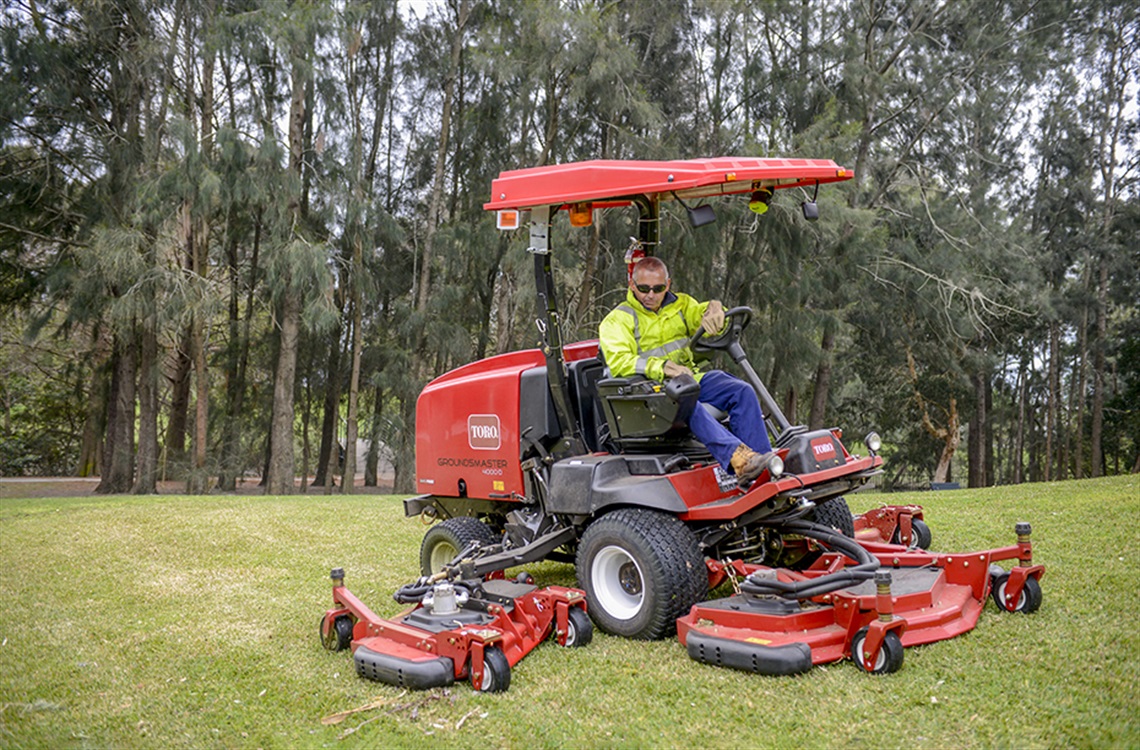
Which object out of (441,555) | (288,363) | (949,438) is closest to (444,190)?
(288,363)

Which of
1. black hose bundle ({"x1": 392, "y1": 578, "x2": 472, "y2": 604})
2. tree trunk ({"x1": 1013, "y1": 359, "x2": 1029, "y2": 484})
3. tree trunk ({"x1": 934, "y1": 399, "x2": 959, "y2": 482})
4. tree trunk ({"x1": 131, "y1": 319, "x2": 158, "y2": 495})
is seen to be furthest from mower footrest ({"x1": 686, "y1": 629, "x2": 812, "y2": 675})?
tree trunk ({"x1": 1013, "y1": 359, "x2": 1029, "y2": 484})

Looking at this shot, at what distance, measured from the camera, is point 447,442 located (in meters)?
5.84

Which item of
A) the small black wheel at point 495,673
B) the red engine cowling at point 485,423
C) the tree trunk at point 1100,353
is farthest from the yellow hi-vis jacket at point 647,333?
the tree trunk at point 1100,353

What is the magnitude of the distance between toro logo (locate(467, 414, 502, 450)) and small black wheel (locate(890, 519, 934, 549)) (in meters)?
2.64

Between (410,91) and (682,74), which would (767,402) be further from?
(410,91)

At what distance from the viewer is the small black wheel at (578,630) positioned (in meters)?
4.41

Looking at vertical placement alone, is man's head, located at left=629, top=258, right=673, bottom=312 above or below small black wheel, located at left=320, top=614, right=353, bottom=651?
above

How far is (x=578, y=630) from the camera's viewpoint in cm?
441

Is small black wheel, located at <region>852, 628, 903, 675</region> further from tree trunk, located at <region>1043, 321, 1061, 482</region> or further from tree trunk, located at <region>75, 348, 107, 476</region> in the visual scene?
tree trunk, located at <region>1043, 321, 1061, 482</region>

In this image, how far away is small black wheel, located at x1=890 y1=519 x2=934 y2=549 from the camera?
238 inches

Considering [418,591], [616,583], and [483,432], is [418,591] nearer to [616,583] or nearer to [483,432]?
[616,583]

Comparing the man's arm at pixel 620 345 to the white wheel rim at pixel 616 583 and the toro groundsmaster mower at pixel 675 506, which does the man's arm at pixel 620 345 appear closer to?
the toro groundsmaster mower at pixel 675 506

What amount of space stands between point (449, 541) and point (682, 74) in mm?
13982

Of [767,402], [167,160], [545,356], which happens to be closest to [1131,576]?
[767,402]
